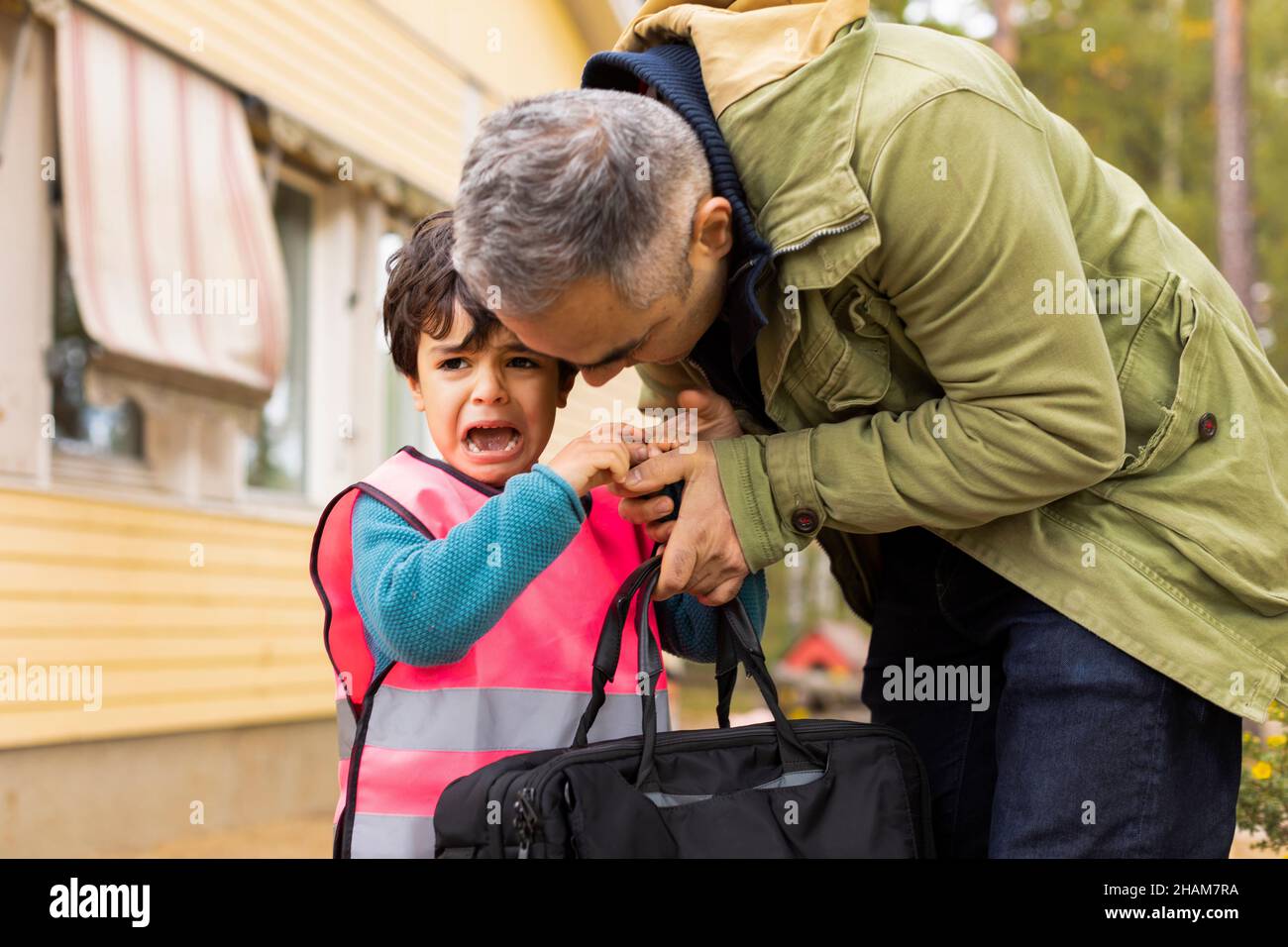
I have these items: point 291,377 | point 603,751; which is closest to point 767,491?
point 603,751

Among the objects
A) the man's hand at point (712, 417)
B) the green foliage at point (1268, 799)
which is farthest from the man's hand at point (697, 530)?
the green foliage at point (1268, 799)

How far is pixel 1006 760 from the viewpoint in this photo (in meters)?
1.99

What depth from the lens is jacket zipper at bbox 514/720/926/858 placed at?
1.66m

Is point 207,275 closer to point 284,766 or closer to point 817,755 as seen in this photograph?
point 284,766

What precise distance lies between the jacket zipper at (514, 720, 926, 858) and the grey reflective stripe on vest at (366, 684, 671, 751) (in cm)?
20

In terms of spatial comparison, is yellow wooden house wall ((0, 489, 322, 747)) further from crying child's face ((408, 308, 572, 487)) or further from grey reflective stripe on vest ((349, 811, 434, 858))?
grey reflective stripe on vest ((349, 811, 434, 858))

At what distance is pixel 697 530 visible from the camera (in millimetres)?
1927

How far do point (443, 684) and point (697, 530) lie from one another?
18.6 inches

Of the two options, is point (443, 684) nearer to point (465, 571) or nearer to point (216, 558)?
point (465, 571)

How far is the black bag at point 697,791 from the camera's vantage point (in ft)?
5.53

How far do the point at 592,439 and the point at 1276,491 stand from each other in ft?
3.50

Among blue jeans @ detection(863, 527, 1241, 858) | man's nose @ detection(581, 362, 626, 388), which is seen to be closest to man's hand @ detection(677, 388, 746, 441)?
man's nose @ detection(581, 362, 626, 388)

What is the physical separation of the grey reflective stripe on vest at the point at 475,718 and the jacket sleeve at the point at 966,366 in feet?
1.40
